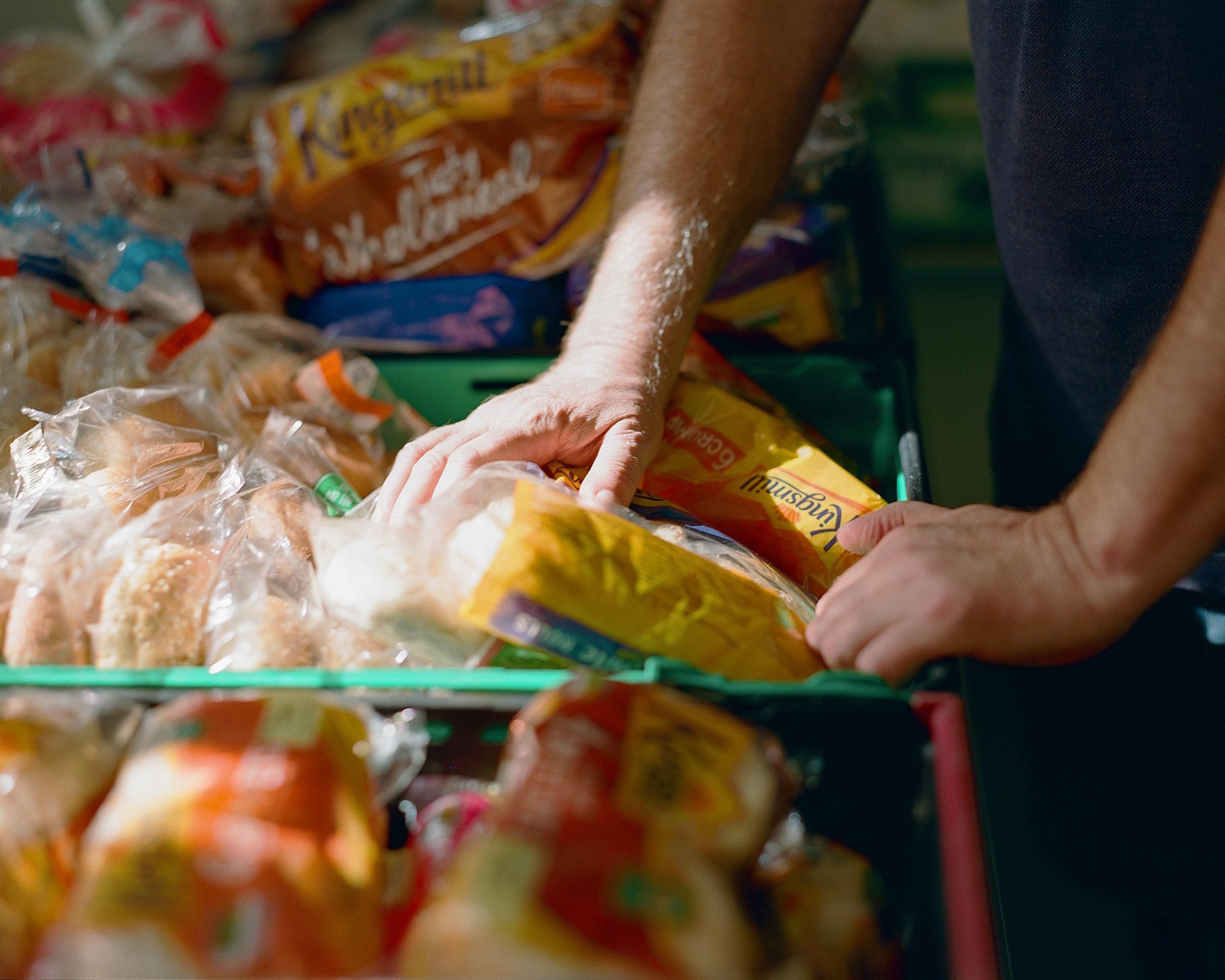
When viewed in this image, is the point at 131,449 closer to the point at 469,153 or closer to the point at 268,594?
the point at 268,594

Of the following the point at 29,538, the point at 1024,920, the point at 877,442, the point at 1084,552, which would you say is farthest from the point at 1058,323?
the point at 29,538

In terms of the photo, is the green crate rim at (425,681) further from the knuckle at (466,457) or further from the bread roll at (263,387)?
the bread roll at (263,387)

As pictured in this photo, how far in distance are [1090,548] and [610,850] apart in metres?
0.42

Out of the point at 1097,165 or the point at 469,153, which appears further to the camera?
the point at 469,153

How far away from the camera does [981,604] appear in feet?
2.14

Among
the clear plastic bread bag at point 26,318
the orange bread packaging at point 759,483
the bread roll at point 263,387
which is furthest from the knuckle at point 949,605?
the clear plastic bread bag at point 26,318

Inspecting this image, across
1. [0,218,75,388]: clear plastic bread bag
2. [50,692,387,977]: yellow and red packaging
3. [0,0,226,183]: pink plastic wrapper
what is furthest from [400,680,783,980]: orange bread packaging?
[0,0,226,183]: pink plastic wrapper

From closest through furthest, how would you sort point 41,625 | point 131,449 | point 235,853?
1. point 235,853
2. point 41,625
3. point 131,449

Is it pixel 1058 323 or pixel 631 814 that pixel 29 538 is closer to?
pixel 631 814

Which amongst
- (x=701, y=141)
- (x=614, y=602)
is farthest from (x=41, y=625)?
(x=701, y=141)

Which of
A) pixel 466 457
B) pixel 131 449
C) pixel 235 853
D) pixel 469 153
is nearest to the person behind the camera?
pixel 235 853

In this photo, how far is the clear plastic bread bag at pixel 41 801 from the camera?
52 centimetres

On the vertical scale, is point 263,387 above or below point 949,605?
below

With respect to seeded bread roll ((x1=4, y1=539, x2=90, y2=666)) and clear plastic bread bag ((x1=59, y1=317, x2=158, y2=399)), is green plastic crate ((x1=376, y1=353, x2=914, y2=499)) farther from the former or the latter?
seeded bread roll ((x1=4, y1=539, x2=90, y2=666))
